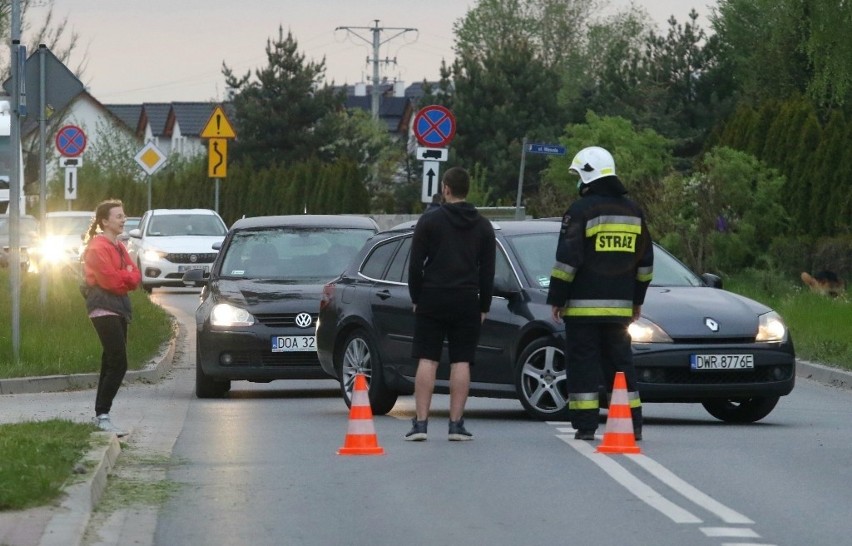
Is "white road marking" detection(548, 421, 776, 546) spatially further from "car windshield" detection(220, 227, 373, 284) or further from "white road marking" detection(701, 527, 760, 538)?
"car windshield" detection(220, 227, 373, 284)

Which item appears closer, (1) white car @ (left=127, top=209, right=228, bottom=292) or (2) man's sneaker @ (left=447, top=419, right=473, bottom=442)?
(2) man's sneaker @ (left=447, top=419, right=473, bottom=442)

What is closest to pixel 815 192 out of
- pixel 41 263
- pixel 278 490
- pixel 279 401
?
pixel 41 263

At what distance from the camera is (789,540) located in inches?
336

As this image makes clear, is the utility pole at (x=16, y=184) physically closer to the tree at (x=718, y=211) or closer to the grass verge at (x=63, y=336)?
the grass verge at (x=63, y=336)

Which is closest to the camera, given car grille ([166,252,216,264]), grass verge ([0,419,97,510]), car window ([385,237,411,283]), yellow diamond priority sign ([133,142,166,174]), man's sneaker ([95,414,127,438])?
grass verge ([0,419,97,510])

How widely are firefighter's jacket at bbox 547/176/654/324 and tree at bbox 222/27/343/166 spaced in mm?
79037

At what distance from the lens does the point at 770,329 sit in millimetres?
13961

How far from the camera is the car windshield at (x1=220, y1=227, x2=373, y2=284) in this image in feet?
60.2

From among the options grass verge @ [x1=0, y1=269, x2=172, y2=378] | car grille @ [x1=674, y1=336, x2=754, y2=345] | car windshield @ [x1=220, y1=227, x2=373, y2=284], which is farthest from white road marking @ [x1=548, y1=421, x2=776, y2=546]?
grass verge @ [x1=0, y1=269, x2=172, y2=378]

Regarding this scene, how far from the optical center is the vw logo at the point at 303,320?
17.2 metres

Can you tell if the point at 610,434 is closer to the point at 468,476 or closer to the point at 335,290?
the point at 468,476

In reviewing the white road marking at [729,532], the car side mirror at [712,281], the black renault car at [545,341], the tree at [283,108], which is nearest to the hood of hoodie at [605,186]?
the black renault car at [545,341]

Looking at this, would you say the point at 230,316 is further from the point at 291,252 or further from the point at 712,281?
the point at 712,281

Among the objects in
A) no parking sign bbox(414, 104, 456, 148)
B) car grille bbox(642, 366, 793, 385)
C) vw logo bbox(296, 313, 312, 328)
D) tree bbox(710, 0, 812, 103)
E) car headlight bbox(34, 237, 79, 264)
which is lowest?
car headlight bbox(34, 237, 79, 264)
